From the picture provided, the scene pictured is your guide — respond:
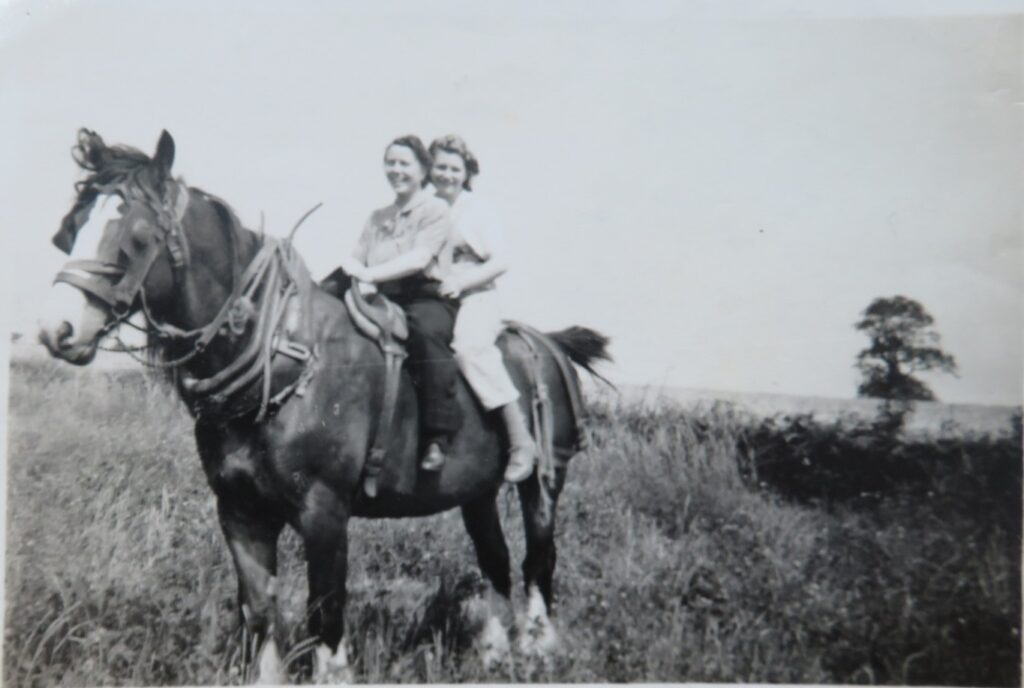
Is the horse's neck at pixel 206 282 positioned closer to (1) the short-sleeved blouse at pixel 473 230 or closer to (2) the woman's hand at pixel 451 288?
(2) the woman's hand at pixel 451 288

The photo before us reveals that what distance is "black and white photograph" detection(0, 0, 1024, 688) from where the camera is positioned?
378cm

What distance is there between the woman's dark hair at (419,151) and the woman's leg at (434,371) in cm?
55

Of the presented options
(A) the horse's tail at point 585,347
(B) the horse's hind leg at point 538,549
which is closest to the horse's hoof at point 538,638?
(B) the horse's hind leg at point 538,549

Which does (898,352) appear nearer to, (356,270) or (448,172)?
(448,172)

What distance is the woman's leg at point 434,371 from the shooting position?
12.0ft

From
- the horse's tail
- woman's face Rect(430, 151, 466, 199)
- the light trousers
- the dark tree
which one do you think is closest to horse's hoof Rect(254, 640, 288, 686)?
the light trousers

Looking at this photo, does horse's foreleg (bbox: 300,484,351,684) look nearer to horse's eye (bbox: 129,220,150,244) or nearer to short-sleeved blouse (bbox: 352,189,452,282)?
short-sleeved blouse (bbox: 352,189,452,282)

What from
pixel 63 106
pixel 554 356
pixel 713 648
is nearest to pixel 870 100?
pixel 554 356

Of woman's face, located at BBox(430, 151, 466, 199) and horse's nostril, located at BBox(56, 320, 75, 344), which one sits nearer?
horse's nostril, located at BBox(56, 320, 75, 344)

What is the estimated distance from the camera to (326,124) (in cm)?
407

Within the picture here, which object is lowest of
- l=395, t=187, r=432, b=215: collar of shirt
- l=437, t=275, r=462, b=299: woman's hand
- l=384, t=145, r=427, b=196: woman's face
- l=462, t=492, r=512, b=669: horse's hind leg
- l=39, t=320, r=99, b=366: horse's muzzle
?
l=462, t=492, r=512, b=669: horse's hind leg

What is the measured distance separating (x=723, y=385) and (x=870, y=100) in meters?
1.30

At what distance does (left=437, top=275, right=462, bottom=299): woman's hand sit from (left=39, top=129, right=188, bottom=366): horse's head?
A: 0.91 meters

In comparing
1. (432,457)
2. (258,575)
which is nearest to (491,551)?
(432,457)
